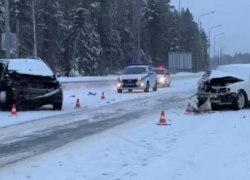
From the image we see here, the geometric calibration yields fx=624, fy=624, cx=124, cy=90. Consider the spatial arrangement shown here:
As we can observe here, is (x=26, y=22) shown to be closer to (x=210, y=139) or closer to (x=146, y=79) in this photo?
(x=146, y=79)

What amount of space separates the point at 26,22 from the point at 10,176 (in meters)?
74.6

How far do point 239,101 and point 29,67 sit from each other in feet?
24.5

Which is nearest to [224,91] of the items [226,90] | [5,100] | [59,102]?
[226,90]

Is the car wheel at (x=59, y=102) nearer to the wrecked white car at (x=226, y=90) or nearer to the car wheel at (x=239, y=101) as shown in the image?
the wrecked white car at (x=226, y=90)

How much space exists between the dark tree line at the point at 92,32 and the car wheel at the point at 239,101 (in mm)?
52085

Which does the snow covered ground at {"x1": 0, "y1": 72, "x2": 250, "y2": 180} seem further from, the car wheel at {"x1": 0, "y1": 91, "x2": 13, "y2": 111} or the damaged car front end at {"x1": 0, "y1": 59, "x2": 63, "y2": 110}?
the car wheel at {"x1": 0, "y1": 91, "x2": 13, "y2": 111}

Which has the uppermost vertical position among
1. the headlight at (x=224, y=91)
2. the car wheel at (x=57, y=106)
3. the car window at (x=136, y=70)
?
the car window at (x=136, y=70)

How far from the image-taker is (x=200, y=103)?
20734 millimetres

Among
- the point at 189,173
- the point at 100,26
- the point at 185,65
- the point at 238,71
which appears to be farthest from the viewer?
the point at 100,26

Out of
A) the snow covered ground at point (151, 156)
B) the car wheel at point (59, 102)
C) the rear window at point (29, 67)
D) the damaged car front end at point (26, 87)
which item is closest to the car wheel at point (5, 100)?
the damaged car front end at point (26, 87)

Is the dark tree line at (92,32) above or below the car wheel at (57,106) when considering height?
above

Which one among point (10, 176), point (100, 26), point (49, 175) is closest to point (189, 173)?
point (49, 175)

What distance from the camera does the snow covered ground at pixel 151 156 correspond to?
9.10m

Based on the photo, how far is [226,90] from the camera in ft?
69.2
